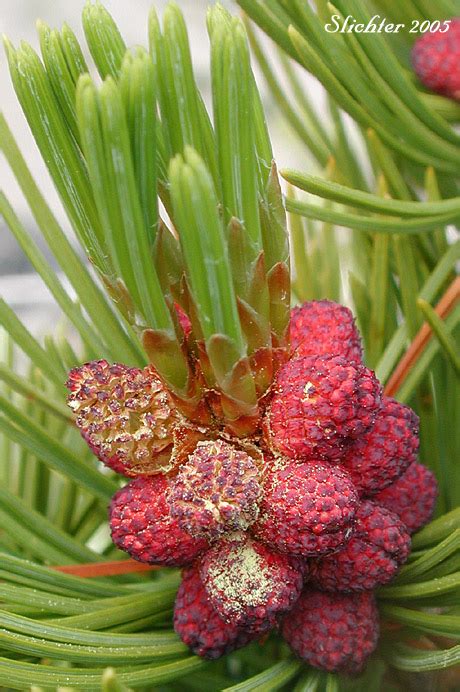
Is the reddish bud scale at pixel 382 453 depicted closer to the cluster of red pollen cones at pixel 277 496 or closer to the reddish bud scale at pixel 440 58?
the cluster of red pollen cones at pixel 277 496

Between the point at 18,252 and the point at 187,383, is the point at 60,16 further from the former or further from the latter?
the point at 187,383

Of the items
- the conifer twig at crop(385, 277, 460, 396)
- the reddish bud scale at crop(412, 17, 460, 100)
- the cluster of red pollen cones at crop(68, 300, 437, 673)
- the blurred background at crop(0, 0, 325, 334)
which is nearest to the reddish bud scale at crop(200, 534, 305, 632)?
the cluster of red pollen cones at crop(68, 300, 437, 673)

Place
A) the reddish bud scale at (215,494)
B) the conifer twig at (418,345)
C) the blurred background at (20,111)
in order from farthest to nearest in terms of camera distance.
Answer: the blurred background at (20,111) < the conifer twig at (418,345) < the reddish bud scale at (215,494)

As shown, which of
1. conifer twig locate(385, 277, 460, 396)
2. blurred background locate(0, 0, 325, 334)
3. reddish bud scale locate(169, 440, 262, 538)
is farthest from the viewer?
blurred background locate(0, 0, 325, 334)

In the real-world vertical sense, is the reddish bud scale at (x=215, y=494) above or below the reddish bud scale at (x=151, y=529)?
above

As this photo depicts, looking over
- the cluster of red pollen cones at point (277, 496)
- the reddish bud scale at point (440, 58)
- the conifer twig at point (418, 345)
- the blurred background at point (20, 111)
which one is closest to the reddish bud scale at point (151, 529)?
the cluster of red pollen cones at point (277, 496)

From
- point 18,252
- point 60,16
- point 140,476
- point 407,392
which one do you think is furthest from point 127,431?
point 60,16

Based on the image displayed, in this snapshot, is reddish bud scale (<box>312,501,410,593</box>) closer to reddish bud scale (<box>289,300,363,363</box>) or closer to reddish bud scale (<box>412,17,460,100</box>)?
reddish bud scale (<box>289,300,363,363</box>)

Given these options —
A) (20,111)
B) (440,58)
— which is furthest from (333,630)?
(20,111)
